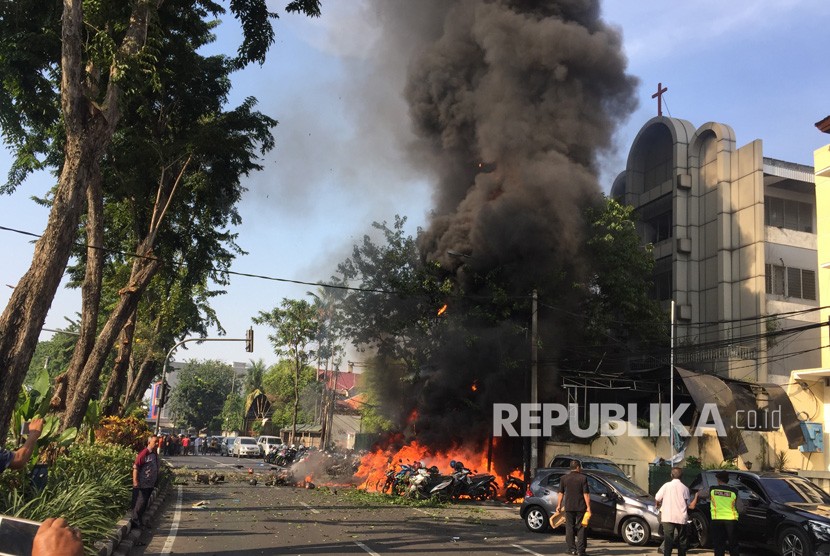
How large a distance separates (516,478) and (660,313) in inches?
493

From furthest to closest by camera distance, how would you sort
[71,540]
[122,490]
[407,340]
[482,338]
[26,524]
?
[407,340]
[482,338]
[122,490]
[26,524]
[71,540]

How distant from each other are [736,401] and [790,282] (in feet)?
42.0

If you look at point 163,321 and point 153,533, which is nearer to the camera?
point 153,533

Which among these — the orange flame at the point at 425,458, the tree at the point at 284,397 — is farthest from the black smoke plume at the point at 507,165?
the tree at the point at 284,397

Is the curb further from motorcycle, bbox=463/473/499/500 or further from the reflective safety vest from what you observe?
motorcycle, bbox=463/473/499/500

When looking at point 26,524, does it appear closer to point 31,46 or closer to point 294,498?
point 31,46

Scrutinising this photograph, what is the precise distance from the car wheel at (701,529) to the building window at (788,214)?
79.9 feet

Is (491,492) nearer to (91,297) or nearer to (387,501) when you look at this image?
(387,501)

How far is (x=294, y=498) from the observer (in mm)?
19922

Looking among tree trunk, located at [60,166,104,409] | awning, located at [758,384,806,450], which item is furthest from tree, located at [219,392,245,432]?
awning, located at [758,384,806,450]

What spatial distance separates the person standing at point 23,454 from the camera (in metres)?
5.19

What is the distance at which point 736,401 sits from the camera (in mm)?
23453

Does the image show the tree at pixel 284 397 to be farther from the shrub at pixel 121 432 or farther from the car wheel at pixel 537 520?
the car wheel at pixel 537 520

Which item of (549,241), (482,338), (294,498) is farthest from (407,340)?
(294,498)
